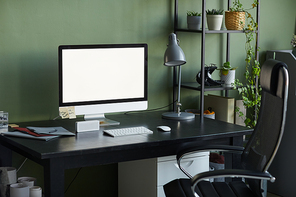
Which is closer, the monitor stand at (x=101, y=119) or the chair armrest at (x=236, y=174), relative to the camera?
the chair armrest at (x=236, y=174)

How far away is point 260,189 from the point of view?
5.85 feet

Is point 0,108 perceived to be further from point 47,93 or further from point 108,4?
point 108,4

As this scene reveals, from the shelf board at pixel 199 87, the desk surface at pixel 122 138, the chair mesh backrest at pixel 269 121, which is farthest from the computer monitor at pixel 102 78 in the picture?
the chair mesh backrest at pixel 269 121

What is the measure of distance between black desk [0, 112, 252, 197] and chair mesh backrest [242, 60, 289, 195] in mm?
358

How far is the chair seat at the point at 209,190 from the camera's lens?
1934 millimetres

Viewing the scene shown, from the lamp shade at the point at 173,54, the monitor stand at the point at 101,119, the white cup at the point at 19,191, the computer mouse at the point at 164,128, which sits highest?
the lamp shade at the point at 173,54

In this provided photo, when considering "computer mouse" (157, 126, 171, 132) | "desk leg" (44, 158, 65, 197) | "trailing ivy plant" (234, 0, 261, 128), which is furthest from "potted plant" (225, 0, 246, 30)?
"desk leg" (44, 158, 65, 197)

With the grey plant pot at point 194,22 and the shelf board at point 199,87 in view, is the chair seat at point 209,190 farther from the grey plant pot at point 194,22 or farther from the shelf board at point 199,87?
the grey plant pot at point 194,22

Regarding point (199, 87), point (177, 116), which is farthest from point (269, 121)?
point (199, 87)

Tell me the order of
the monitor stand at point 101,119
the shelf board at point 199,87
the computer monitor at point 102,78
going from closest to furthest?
the computer monitor at point 102,78, the monitor stand at point 101,119, the shelf board at point 199,87

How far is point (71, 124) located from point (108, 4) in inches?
35.4

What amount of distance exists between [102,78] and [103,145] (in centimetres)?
62

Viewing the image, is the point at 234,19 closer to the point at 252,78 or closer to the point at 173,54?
the point at 252,78

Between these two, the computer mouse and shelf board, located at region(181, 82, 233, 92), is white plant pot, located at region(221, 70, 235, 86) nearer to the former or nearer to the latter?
shelf board, located at region(181, 82, 233, 92)
